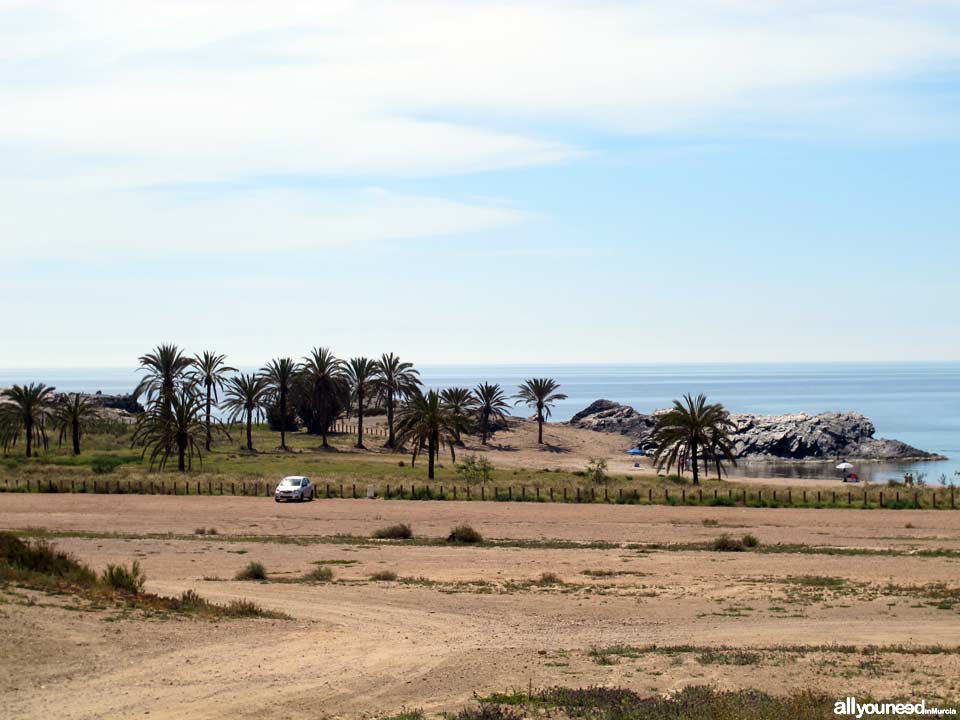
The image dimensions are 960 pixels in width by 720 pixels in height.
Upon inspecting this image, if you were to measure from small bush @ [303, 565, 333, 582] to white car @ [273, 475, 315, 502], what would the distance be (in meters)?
22.8

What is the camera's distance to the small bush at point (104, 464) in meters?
64.2

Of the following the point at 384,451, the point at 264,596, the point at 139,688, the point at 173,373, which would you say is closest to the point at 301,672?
the point at 139,688

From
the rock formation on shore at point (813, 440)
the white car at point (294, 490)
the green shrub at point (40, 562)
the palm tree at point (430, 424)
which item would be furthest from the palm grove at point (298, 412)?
the green shrub at point (40, 562)

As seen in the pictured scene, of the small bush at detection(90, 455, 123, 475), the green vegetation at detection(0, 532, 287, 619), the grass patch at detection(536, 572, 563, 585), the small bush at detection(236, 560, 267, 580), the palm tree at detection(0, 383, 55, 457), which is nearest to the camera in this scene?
the green vegetation at detection(0, 532, 287, 619)

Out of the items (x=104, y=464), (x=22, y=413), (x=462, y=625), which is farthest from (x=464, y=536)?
(x=22, y=413)

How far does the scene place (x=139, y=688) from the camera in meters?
13.8

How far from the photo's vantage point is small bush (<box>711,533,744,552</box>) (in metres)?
34.8

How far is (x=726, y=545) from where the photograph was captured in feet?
115

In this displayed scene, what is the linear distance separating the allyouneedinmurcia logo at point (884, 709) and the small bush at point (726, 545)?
21.6 m

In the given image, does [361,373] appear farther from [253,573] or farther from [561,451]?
[253,573]

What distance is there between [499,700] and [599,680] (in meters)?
2.06

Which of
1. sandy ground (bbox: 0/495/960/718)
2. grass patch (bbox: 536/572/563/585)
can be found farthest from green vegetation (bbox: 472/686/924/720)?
grass patch (bbox: 536/572/563/585)

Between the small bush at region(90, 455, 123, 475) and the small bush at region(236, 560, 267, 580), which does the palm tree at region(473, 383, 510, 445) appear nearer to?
the small bush at region(90, 455, 123, 475)

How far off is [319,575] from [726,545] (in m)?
14.9
